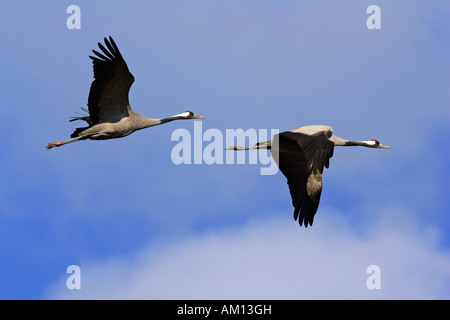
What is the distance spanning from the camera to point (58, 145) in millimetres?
16141

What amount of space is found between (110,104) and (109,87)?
0.36 metres

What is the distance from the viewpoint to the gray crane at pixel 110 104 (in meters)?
15.3

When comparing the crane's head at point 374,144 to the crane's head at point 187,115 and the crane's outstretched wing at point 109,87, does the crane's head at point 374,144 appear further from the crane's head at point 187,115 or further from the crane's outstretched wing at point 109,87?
the crane's outstretched wing at point 109,87

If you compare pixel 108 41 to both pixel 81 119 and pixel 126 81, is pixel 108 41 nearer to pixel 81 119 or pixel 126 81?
pixel 126 81

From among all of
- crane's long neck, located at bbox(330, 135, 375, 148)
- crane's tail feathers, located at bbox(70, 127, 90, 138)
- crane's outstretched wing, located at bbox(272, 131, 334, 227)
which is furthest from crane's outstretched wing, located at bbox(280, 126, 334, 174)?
crane's tail feathers, located at bbox(70, 127, 90, 138)

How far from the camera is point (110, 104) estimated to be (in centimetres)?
1582

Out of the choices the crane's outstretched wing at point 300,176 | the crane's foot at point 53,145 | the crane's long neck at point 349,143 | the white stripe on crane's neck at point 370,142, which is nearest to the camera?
the crane's outstretched wing at point 300,176

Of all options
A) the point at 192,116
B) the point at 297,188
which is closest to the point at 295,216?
the point at 297,188

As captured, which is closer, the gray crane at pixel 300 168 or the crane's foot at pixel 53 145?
the gray crane at pixel 300 168

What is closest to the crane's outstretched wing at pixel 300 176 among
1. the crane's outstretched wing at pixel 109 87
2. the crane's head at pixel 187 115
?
the crane's head at pixel 187 115

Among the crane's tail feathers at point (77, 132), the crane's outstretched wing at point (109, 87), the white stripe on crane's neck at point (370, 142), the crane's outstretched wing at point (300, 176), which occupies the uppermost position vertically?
the crane's outstretched wing at point (109, 87)

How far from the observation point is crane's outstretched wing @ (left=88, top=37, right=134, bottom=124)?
1532 centimetres

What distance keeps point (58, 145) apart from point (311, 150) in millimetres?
4259

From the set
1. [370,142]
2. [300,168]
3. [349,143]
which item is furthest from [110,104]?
[370,142]
